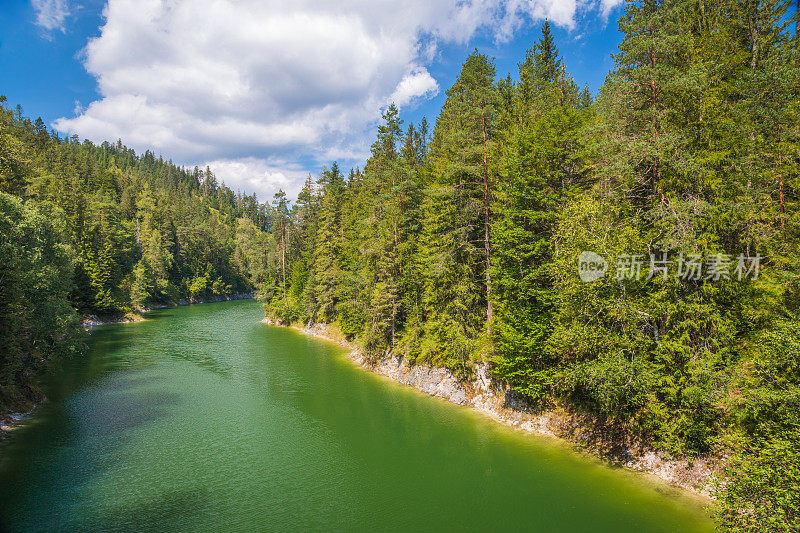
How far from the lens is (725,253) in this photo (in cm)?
1461

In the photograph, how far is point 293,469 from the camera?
1658cm

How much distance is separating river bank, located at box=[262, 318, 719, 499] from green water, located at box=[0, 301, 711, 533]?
0.81 meters

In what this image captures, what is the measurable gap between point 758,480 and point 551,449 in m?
9.26

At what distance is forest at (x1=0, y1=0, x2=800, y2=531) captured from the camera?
43.9 ft

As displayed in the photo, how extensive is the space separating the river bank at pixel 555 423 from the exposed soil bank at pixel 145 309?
41.6 metres

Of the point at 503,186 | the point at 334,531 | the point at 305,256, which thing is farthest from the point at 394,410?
the point at 305,256

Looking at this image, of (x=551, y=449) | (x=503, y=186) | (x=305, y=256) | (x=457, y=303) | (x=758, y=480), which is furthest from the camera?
(x=305, y=256)

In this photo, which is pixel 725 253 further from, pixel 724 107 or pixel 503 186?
pixel 503 186

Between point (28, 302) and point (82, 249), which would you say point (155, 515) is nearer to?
point (28, 302)

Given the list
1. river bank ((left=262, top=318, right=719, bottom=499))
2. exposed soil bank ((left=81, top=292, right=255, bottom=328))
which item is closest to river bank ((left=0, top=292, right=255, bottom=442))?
exposed soil bank ((left=81, top=292, right=255, bottom=328))

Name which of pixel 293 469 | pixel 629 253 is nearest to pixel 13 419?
pixel 293 469

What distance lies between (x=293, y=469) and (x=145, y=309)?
69778 millimetres

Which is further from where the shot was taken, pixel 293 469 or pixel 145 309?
→ pixel 145 309

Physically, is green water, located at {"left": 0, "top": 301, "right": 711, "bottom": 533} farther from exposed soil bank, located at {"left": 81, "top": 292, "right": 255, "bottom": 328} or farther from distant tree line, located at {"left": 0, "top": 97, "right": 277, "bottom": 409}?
exposed soil bank, located at {"left": 81, "top": 292, "right": 255, "bottom": 328}
